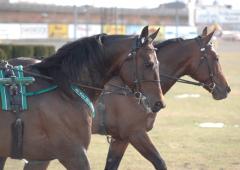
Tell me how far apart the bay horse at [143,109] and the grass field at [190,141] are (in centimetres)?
164

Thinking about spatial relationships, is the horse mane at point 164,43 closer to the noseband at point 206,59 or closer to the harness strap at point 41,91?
the noseband at point 206,59

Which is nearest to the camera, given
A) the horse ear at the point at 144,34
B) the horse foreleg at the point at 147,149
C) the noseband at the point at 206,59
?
the horse ear at the point at 144,34

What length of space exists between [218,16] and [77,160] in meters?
91.6

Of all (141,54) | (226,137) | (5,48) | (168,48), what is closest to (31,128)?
(141,54)

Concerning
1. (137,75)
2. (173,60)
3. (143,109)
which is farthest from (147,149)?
(137,75)

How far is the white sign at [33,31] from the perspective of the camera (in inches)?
2454

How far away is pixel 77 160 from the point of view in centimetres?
593

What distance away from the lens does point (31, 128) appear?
19.4 ft

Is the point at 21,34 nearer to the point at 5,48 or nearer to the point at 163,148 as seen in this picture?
the point at 5,48

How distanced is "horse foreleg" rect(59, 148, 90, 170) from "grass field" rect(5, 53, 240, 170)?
4233 mm

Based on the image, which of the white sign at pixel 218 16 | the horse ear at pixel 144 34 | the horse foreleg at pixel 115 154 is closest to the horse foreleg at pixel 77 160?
the horse ear at pixel 144 34

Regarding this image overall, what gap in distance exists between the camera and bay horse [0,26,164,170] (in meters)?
5.94

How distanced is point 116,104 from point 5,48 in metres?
25.3

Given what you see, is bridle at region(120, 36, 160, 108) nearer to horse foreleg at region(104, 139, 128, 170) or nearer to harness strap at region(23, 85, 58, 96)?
harness strap at region(23, 85, 58, 96)
